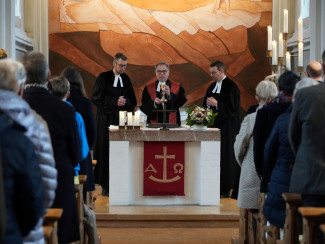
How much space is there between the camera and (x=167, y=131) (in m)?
9.10

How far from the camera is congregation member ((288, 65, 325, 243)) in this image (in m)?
4.49

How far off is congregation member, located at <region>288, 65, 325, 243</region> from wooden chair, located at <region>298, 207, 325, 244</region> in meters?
0.23

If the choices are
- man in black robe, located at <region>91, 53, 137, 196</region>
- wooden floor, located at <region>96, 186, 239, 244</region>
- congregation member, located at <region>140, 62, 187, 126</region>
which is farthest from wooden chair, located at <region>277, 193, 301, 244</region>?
man in black robe, located at <region>91, 53, 137, 196</region>

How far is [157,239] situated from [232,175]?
8.51 feet

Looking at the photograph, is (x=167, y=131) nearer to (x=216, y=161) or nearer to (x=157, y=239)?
(x=216, y=161)

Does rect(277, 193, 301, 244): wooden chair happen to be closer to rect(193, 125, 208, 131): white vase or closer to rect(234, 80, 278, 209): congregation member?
rect(234, 80, 278, 209): congregation member

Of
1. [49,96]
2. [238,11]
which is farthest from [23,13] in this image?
[49,96]

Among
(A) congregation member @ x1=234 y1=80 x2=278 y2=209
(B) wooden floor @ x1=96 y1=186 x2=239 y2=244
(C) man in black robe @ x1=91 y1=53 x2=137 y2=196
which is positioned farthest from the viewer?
(C) man in black robe @ x1=91 y1=53 x2=137 y2=196

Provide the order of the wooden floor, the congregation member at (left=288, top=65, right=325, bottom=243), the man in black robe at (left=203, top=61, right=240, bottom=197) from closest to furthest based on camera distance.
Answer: the congregation member at (left=288, top=65, right=325, bottom=243) → the wooden floor → the man in black robe at (left=203, top=61, right=240, bottom=197)

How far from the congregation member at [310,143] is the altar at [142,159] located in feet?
14.8

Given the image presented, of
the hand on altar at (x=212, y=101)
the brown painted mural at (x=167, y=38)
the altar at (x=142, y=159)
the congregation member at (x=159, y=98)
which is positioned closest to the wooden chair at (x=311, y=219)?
the altar at (x=142, y=159)

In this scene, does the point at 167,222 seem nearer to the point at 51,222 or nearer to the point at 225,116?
the point at 225,116

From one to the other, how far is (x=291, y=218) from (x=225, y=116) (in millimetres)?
5268

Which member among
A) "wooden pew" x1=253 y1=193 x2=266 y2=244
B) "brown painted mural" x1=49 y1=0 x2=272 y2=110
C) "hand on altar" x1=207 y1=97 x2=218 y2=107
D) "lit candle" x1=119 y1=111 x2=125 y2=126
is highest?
"brown painted mural" x1=49 y1=0 x2=272 y2=110
